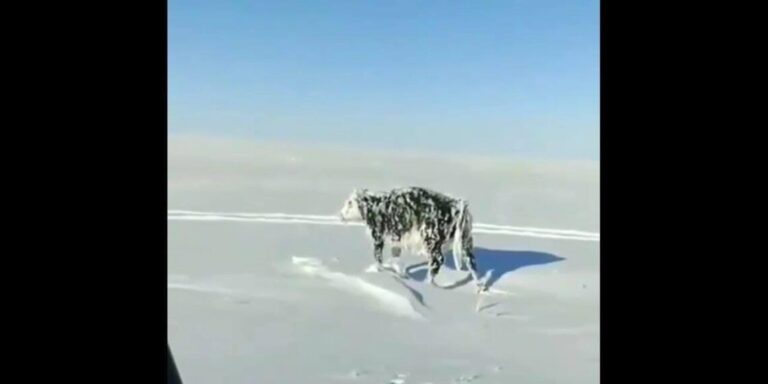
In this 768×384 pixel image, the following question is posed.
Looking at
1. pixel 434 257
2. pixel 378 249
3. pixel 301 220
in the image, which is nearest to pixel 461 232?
pixel 434 257

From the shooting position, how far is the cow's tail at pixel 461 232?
215 cm

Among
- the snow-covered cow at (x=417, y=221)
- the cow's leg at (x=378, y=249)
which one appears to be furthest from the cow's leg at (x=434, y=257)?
the cow's leg at (x=378, y=249)

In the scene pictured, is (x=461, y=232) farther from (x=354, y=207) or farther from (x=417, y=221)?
(x=354, y=207)

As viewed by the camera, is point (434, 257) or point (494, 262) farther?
point (434, 257)

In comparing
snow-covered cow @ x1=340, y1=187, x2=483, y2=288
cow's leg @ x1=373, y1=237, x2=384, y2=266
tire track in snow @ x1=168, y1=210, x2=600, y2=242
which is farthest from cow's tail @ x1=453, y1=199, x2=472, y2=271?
cow's leg @ x1=373, y1=237, x2=384, y2=266

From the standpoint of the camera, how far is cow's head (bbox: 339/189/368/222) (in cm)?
216

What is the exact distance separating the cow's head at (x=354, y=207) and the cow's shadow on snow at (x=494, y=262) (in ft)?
0.73

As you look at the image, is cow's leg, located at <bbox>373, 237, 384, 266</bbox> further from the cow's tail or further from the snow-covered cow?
the cow's tail

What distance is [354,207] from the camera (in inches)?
88.0

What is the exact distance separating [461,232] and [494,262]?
19 cm
